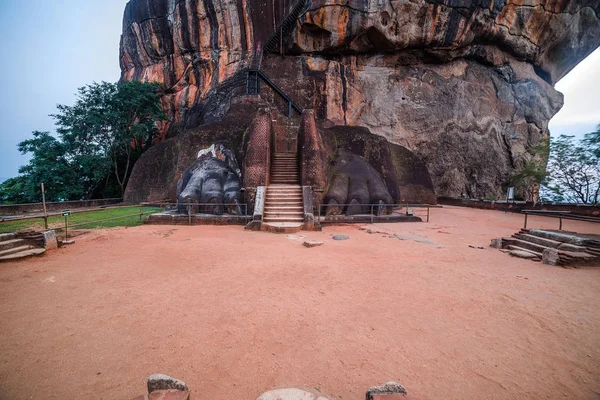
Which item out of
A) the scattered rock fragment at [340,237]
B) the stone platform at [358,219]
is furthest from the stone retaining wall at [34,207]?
the scattered rock fragment at [340,237]

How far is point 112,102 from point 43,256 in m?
13.4

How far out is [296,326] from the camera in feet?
7.46

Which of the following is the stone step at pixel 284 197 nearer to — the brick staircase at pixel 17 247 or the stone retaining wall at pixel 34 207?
the brick staircase at pixel 17 247

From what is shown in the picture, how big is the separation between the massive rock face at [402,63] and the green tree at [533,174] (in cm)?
114

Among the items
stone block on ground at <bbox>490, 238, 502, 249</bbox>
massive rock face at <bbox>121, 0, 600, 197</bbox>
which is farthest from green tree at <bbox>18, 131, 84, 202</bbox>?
stone block on ground at <bbox>490, 238, 502, 249</bbox>

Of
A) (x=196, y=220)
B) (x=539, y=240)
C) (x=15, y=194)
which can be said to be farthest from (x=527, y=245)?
(x=15, y=194)

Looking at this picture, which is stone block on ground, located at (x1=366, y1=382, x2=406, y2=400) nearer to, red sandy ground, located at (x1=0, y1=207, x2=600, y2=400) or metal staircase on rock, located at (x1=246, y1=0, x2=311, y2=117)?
red sandy ground, located at (x1=0, y1=207, x2=600, y2=400)

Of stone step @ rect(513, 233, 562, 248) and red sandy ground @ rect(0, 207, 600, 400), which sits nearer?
red sandy ground @ rect(0, 207, 600, 400)

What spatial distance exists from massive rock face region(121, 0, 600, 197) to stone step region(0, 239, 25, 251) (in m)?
14.1

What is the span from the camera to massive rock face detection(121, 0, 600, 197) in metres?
17.4

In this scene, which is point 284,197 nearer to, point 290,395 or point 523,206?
point 290,395

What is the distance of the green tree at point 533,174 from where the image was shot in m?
16.5

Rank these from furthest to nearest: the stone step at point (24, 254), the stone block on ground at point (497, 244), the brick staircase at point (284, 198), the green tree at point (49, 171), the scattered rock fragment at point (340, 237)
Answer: the green tree at point (49, 171)
the brick staircase at point (284, 198)
the scattered rock fragment at point (340, 237)
the stone block on ground at point (497, 244)
the stone step at point (24, 254)

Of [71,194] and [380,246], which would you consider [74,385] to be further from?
[71,194]
